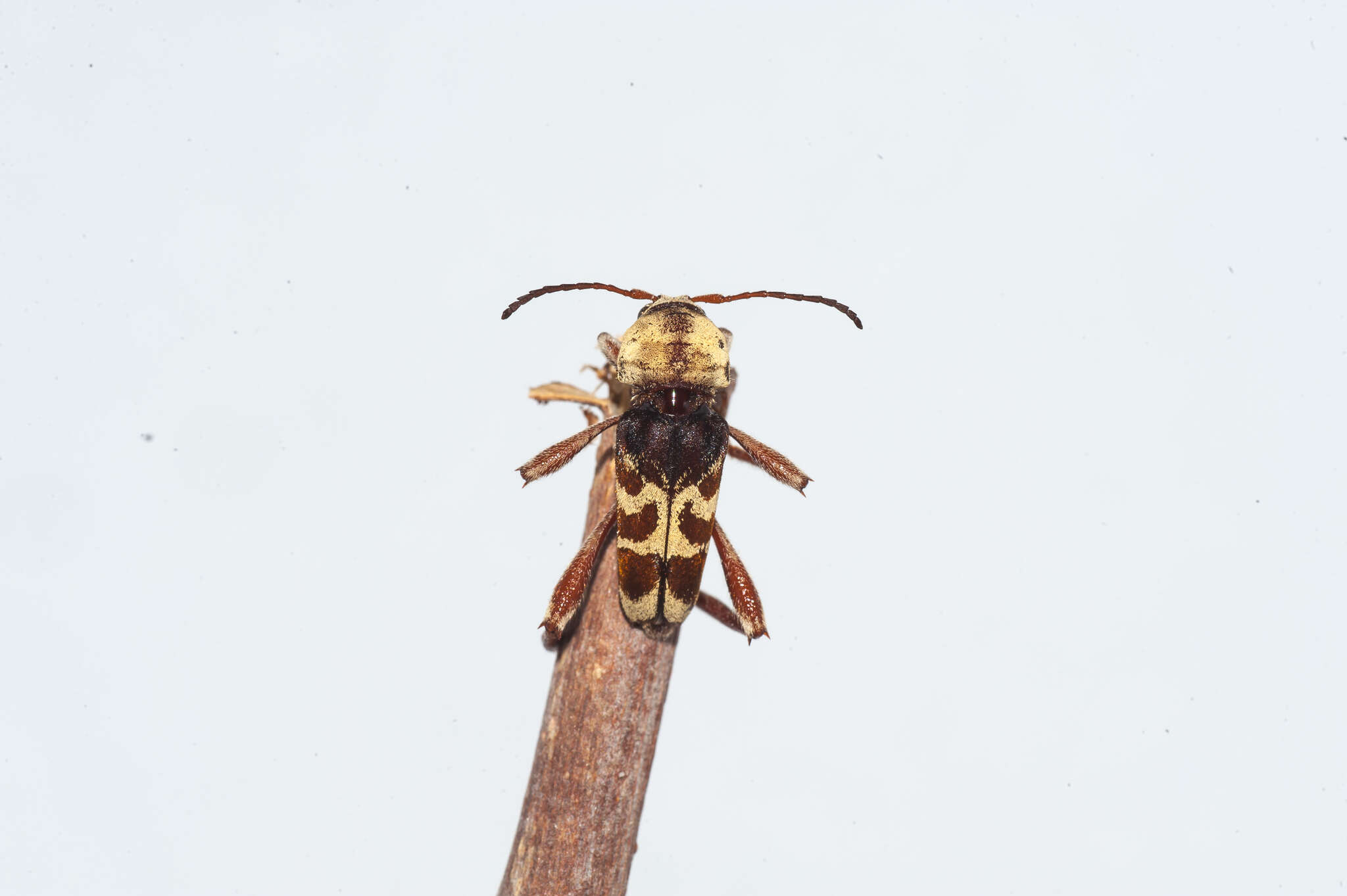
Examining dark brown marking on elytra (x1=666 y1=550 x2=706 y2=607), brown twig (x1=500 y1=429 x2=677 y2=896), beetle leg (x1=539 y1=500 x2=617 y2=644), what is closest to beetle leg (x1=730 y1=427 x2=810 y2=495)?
dark brown marking on elytra (x1=666 y1=550 x2=706 y2=607)

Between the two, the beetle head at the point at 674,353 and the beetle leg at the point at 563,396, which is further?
the beetle leg at the point at 563,396

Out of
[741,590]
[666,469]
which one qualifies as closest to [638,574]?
[666,469]

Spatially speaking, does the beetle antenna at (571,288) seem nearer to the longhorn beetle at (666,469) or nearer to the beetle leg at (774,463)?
the longhorn beetle at (666,469)

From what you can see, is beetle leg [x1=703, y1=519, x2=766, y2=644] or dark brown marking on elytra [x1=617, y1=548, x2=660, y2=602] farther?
beetle leg [x1=703, y1=519, x2=766, y2=644]

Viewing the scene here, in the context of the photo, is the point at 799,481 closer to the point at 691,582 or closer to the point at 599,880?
the point at 691,582

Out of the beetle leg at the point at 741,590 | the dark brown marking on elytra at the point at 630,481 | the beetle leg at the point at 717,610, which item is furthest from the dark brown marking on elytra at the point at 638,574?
the beetle leg at the point at 717,610

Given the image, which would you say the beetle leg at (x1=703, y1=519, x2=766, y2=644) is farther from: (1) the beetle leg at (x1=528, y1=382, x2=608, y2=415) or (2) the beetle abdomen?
(1) the beetle leg at (x1=528, y1=382, x2=608, y2=415)
